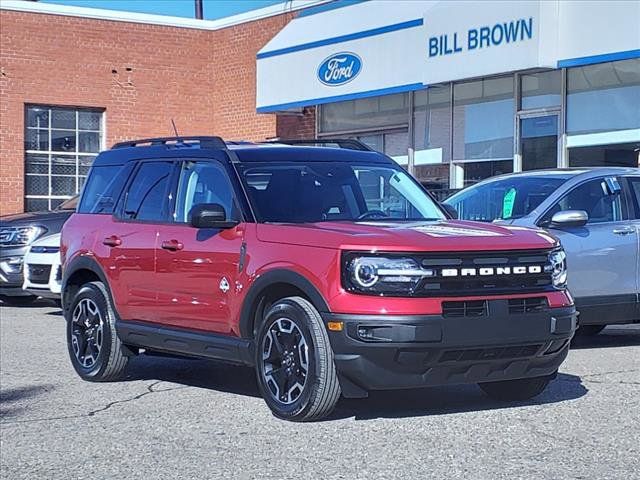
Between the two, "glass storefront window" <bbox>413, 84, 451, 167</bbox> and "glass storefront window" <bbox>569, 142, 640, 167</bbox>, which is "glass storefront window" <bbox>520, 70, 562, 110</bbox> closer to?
"glass storefront window" <bbox>569, 142, 640, 167</bbox>

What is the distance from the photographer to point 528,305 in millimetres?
6949

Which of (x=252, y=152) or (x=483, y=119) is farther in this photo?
(x=483, y=119)

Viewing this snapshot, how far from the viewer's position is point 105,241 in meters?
9.00

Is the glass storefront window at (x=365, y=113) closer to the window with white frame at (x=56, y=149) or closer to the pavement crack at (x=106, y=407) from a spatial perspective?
the window with white frame at (x=56, y=149)

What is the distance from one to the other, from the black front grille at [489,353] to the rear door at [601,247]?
3.00 metres

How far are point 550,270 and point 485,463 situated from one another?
1674 millimetres

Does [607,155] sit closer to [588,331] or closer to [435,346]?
[588,331]

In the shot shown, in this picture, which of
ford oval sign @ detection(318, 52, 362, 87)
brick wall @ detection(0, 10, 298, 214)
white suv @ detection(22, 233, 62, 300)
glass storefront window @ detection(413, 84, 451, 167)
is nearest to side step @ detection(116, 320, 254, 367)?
white suv @ detection(22, 233, 62, 300)

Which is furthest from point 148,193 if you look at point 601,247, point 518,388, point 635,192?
point 635,192

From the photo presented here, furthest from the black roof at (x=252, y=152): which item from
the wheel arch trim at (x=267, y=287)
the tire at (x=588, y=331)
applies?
the tire at (x=588, y=331)

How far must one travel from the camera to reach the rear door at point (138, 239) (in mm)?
8453

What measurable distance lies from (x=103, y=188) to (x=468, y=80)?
33.8 ft

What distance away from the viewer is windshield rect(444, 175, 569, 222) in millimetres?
10352

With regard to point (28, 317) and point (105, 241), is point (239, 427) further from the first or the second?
point (28, 317)
